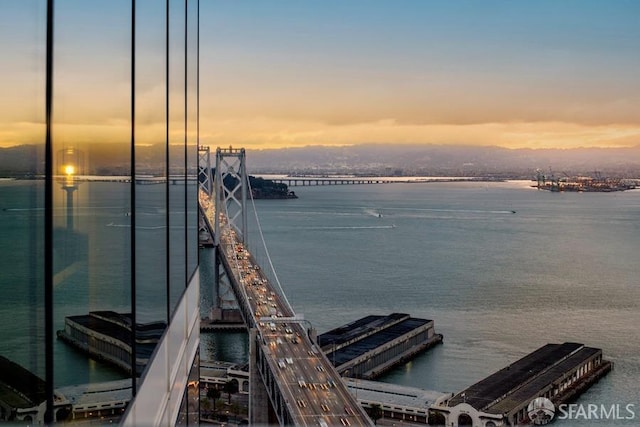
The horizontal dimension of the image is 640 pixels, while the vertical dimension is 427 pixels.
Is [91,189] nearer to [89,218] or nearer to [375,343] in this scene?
[89,218]

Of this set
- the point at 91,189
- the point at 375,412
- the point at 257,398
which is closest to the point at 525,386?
the point at 375,412

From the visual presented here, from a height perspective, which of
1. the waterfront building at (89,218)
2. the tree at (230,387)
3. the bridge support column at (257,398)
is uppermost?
the waterfront building at (89,218)

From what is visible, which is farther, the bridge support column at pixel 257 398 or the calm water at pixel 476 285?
the calm water at pixel 476 285

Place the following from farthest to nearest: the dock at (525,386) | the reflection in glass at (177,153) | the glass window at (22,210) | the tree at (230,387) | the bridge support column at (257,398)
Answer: the tree at (230,387), the dock at (525,386), the bridge support column at (257,398), the reflection in glass at (177,153), the glass window at (22,210)

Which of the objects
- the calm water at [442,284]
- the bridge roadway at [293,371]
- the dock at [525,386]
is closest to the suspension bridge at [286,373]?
the bridge roadway at [293,371]

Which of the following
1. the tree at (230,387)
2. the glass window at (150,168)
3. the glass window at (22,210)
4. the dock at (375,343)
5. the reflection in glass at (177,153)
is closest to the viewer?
the glass window at (22,210)

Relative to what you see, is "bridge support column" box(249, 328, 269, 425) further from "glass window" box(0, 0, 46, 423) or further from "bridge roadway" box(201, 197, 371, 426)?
"glass window" box(0, 0, 46, 423)

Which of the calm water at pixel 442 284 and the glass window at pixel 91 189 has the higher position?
the glass window at pixel 91 189

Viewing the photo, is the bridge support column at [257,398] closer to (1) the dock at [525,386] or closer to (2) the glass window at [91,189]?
(1) the dock at [525,386]
